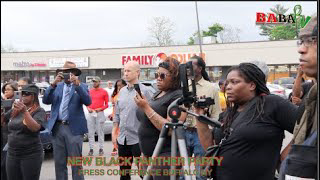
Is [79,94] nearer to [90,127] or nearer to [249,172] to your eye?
[249,172]

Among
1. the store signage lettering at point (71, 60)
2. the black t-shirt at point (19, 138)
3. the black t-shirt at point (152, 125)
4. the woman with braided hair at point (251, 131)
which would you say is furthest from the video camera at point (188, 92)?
the store signage lettering at point (71, 60)

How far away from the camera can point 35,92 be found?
499cm

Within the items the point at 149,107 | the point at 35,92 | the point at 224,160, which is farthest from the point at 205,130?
the point at 35,92

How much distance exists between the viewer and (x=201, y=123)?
3.10m

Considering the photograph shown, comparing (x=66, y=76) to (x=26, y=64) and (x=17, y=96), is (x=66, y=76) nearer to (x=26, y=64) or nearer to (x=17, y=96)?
(x=17, y=96)

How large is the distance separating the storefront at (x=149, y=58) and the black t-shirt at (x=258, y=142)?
1121 inches

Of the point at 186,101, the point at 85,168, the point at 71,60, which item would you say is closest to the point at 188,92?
the point at 186,101

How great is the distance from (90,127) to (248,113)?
7353 millimetres

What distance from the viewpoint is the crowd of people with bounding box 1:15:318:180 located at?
2.22 meters

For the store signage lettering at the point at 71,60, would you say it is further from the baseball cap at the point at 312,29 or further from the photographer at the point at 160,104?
the baseball cap at the point at 312,29

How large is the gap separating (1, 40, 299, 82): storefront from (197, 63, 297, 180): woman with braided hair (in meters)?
28.3

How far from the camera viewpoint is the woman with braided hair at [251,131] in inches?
113

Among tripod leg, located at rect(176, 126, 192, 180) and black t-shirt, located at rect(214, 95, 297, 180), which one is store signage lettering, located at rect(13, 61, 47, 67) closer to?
tripod leg, located at rect(176, 126, 192, 180)

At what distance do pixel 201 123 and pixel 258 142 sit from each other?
1.46 feet
